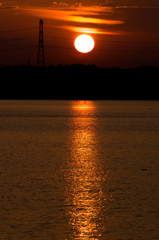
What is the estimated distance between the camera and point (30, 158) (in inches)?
1620

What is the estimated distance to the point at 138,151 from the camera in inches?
1869

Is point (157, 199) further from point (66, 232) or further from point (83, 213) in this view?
point (66, 232)

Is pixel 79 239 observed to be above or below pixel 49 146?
above

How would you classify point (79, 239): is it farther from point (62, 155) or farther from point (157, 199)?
point (62, 155)

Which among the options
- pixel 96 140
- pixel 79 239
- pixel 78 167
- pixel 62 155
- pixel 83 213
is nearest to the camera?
pixel 79 239

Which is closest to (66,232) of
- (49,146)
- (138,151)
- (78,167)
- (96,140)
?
(78,167)

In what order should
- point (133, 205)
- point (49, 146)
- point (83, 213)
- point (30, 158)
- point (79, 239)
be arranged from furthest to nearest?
point (49, 146)
point (30, 158)
point (133, 205)
point (83, 213)
point (79, 239)

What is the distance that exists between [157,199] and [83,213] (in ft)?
14.5

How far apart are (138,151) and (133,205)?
78.4 feet

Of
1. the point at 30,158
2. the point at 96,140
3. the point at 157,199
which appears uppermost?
the point at 157,199

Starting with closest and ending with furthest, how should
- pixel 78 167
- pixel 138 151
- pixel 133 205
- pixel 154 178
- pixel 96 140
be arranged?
pixel 133 205 → pixel 154 178 → pixel 78 167 → pixel 138 151 → pixel 96 140

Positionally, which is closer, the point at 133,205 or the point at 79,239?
the point at 79,239

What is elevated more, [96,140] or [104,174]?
[104,174]

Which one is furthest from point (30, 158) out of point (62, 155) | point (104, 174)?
point (104, 174)
